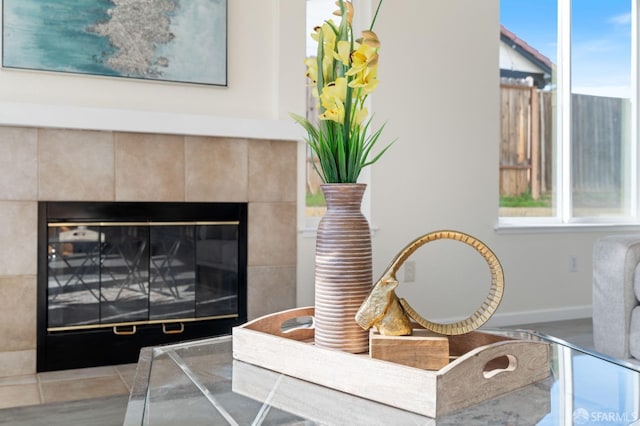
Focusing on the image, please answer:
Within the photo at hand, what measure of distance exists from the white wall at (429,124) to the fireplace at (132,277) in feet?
1.32

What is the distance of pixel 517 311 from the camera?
3846 millimetres

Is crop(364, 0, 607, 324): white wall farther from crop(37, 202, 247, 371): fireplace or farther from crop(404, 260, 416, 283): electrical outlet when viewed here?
crop(37, 202, 247, 371): fireplace

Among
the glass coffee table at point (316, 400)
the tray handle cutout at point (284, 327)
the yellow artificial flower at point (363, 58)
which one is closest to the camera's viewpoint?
the glass coffee table at point (316, 400)

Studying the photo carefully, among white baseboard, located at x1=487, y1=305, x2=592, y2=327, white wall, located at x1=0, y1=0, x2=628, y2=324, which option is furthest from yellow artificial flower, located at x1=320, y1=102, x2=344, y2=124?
white baseboard, located at x1=487, y1=305, x2=592, y2=327

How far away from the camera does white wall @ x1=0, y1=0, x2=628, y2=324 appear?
3219 mm

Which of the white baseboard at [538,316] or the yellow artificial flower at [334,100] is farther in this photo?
the white baseboard at [538,316]

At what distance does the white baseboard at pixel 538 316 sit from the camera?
378 cm

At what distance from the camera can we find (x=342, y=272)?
116cm

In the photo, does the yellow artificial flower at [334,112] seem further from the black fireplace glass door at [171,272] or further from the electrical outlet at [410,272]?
the electrical outlet at [410,272]

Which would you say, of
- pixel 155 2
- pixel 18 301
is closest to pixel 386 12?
pixel 155 2

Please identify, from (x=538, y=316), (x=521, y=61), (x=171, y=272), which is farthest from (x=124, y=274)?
(x=521, y=61)

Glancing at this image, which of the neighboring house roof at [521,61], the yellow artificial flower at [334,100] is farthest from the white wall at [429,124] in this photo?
the yellow artificial flower at [334,100]

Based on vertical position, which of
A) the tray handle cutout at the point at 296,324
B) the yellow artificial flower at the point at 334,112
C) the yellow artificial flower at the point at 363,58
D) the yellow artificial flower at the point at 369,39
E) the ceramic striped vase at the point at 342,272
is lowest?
the tray handle cutout at the point at 296,324

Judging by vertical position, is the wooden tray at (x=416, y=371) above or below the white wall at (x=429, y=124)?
below
